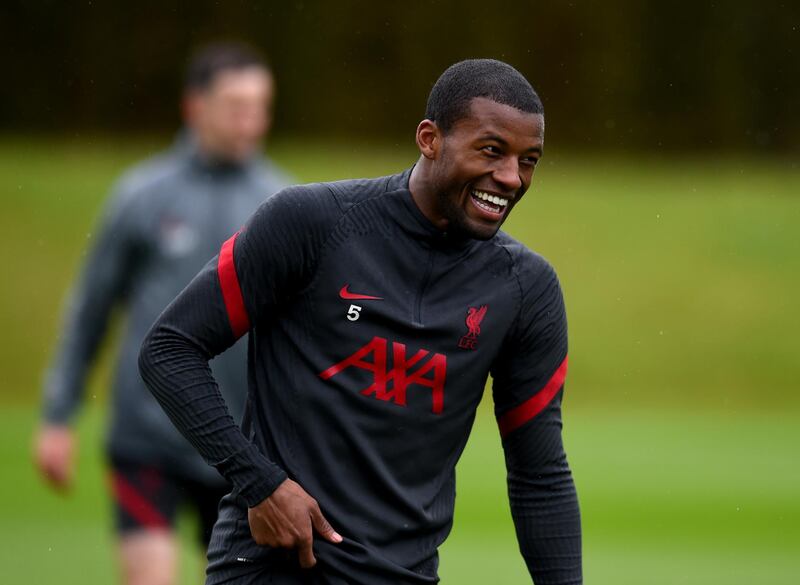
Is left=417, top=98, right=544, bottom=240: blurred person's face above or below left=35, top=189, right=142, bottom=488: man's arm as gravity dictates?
above

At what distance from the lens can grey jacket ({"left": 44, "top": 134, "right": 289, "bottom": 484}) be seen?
7672 millimetres

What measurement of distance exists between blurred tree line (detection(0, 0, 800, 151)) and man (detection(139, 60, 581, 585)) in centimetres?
2786

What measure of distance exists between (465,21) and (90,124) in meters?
7.71

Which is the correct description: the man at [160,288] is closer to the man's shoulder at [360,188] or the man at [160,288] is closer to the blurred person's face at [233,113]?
the blurred person's face at [233,113]

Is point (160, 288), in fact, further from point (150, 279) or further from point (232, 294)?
point (232, 294)

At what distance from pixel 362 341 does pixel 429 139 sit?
588 millimetres

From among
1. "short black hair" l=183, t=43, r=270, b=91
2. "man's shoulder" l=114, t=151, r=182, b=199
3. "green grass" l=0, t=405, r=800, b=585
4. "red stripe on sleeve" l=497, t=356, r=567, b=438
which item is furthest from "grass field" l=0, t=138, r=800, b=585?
"red stripe on sleeve" l=497, t=356, r=567, b=438

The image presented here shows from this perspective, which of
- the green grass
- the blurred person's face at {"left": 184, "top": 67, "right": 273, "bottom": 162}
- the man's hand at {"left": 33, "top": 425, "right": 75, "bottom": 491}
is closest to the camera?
the blurred person's face at {"left": 184, "top": 67, "right": 273, "bottom": 162}

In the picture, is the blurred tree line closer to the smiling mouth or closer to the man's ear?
the man's ear

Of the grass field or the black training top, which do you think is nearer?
the black training top

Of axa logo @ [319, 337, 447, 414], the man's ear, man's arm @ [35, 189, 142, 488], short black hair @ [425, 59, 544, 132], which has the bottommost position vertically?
man's arm @ [35, 189, 142, 488]

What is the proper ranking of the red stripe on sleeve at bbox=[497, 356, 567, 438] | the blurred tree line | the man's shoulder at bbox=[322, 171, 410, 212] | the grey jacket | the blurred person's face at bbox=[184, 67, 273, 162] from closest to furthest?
the man's shoulder at bbox=[322, 171, 410, 212], the red stripe on sleeve at bbox=[497, 356, 567, 438], the grey jacket, the blurred person's face at bbox=[184, 67, 273, 162], the blurred tree line

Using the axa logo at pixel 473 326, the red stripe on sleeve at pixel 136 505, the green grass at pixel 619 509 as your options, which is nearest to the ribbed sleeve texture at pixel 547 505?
the axa logo at pixel 473 326

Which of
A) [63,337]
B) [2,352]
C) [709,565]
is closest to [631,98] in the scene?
[2,352]
